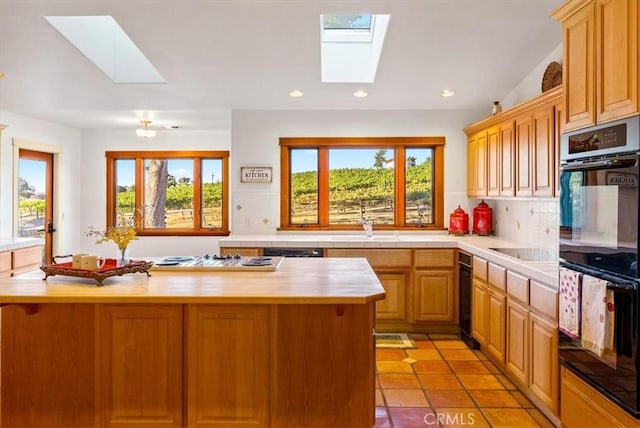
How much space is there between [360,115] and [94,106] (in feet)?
9.95

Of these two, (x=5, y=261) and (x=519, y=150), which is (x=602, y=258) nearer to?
(x=519, y=150)

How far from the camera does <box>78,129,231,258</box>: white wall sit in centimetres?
654

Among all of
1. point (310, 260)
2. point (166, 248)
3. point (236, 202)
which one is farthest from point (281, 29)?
point (166, 248)

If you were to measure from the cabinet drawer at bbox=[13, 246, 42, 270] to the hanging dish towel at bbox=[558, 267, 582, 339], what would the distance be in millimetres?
4599

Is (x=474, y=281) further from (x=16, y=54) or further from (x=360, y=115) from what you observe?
(x=16, y=54)

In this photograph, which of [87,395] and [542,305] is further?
[542,305]

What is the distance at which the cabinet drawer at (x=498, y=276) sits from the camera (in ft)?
10.4

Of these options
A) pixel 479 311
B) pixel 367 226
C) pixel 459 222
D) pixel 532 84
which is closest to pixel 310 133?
pixel 367 226

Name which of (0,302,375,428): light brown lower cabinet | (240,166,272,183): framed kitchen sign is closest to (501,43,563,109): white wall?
(240,166,272,183): framed kitchen sign

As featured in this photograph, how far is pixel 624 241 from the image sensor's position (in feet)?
6.06

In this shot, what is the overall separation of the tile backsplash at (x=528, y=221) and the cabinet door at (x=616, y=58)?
5.19 feet

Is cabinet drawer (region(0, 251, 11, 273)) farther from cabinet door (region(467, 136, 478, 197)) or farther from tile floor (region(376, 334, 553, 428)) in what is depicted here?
cabinet door (region(467, 136, 478, 197))

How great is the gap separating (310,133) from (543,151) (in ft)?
8.40

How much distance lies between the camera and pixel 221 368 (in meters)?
2.23
